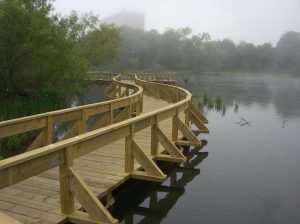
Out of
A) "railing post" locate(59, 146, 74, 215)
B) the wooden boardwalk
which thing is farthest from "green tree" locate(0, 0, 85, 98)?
"railing post" locate(59, 146, 74, 215)

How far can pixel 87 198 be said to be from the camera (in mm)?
4699

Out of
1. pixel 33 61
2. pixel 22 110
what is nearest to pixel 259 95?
pixel 33 61

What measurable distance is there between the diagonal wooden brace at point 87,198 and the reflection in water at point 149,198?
178cm

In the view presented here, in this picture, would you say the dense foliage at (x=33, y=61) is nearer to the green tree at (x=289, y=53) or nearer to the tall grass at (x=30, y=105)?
the tall grass at (x=30, y=105)

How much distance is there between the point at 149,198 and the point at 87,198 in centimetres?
304

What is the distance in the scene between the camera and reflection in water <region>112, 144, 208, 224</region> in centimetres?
674

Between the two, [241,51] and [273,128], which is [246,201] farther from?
[241,51]

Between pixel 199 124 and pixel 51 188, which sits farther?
pixel 199 124

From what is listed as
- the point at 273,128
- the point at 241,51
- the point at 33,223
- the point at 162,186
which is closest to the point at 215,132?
the point at 273,128

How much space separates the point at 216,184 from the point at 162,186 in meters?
1.36

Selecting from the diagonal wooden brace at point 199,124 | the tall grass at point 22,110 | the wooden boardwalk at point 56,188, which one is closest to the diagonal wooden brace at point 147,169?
the wooden boardwalk at point 56,188

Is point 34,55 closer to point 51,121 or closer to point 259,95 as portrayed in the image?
point 51,121

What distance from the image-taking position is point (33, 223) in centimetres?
466

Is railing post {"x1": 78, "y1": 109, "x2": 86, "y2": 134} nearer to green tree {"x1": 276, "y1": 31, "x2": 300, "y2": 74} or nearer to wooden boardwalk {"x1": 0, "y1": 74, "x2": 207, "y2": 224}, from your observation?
wooden boardwalk {"x1": 0, "y1": 74, "x2": 207, "y2": 224}
